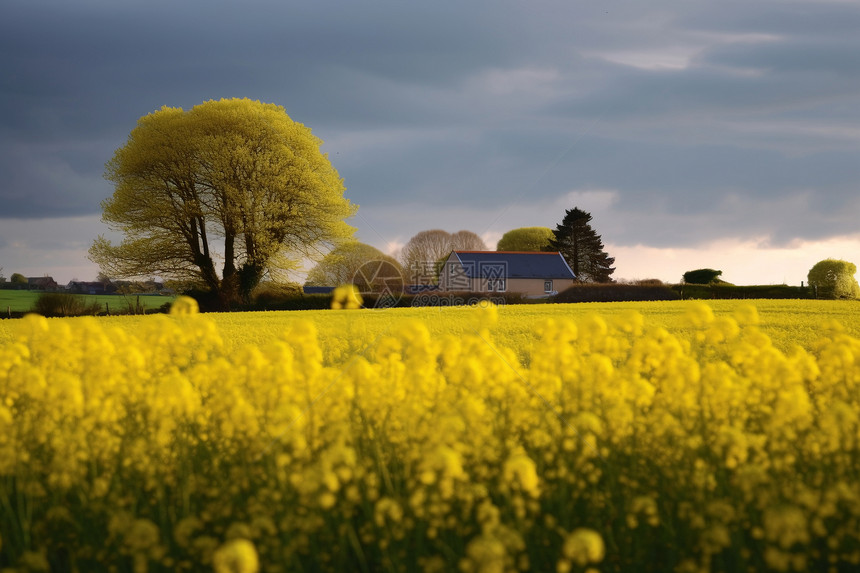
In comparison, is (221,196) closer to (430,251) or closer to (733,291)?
(430,251)

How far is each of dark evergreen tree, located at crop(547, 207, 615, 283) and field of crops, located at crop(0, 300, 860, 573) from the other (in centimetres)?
2917

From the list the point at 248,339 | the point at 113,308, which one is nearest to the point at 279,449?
the point at 248,339

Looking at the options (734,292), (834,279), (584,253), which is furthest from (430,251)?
(834,279)

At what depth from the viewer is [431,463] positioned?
3.11 m

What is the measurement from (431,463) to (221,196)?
27335 mm

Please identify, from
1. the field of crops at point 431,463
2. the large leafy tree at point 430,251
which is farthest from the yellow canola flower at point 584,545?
the large leafy tree at point 430,251

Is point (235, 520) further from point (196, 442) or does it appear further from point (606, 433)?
point (606, 433)

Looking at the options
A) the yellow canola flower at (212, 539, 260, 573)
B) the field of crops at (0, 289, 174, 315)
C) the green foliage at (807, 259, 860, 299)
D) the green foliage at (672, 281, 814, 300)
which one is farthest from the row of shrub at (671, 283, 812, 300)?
the yellow canola flower at (212, 539, 260, 573)

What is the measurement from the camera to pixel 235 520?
3881 millimetres

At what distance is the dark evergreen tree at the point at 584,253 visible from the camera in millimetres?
35500

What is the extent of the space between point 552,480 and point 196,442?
2.92 meters

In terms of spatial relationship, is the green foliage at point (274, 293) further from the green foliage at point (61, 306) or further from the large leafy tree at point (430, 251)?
the large leafy tree at point (430, 251)

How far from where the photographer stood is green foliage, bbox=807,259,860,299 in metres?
31.4

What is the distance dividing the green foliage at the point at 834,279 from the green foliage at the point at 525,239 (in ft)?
60.8
